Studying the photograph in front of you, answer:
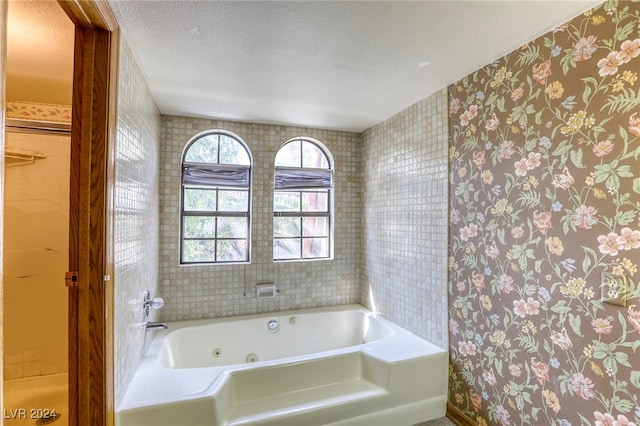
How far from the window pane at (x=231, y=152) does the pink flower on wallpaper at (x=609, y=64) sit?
2589mm

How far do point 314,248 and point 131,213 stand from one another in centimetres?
188

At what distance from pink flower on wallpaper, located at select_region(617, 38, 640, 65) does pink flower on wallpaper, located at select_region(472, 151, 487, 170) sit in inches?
28.2

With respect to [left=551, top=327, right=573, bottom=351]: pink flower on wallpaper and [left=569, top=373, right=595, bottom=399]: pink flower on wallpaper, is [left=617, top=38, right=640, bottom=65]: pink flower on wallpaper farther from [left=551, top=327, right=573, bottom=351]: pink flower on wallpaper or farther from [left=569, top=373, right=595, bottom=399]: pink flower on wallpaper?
[left=569, top=373, right=595, bottom=399]: pink flower on wallpaper

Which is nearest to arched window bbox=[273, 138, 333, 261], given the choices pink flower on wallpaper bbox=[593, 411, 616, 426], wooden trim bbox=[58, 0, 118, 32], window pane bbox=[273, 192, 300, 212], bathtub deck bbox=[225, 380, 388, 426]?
window pane bbox=[273, 192, 300, 212]

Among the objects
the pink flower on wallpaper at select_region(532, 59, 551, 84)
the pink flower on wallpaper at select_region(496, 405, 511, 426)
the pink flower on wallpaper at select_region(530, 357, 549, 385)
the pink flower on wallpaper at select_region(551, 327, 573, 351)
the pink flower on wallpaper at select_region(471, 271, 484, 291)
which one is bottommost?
the pink flower on wallpaper at select_region(496, 405, 511, 426)

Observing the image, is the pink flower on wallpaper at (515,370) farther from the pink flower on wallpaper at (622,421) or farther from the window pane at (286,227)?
the window pane at (286,227)

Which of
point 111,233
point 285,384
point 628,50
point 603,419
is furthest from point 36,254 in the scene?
point 628,50

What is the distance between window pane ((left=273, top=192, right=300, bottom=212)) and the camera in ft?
10.3

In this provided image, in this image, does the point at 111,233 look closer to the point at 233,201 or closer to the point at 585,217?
the point at 233,201

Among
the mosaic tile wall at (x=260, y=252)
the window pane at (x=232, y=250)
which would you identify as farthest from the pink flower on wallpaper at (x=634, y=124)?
the window pane at (x=232, y=250)

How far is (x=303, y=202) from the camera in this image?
3240 mm

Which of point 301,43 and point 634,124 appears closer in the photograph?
point 634,124

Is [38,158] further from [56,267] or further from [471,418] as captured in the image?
[471,418]

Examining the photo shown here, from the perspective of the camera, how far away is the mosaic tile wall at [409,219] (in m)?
2.21
